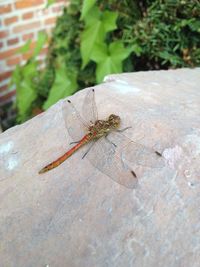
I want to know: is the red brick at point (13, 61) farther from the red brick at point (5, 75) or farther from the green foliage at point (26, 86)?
the green foliage at point (26, 86)

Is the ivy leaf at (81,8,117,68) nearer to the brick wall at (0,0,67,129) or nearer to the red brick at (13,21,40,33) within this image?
the brick wall at (0,0,67,129)

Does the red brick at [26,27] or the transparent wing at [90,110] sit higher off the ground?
the transparent wing at [90,110]

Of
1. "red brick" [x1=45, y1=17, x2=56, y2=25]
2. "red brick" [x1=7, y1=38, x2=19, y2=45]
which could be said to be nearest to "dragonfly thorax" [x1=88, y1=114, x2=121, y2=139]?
"red brick" [x1=7, y1=38, x2=19, y2=45]

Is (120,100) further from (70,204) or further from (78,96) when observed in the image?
(70,204)

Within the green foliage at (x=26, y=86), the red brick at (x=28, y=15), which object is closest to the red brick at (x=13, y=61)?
Answer: the red brick at (x=28, y=15)

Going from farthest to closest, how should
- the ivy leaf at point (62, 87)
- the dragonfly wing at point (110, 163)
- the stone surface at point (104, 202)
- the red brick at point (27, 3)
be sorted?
1. the red brick at point (27, 3)
2. the ivy leaf at point (62, 87)
3. the dragonfly wing at point (110, 163)
4. the stone surface at point (104, 202)
